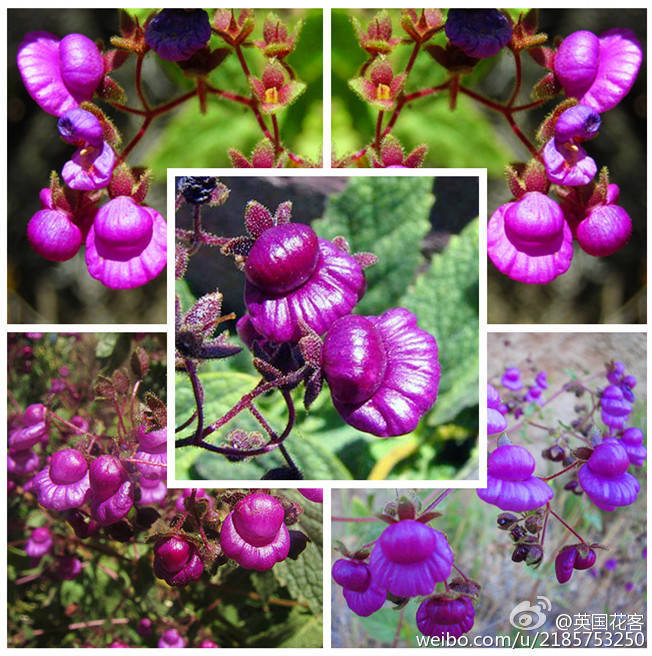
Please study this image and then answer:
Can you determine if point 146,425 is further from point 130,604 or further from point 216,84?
point 216,84

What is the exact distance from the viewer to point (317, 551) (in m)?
0.84

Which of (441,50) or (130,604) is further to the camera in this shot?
(130,604)

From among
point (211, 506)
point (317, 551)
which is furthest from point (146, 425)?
point (317, 551)

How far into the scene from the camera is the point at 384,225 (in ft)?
3.00

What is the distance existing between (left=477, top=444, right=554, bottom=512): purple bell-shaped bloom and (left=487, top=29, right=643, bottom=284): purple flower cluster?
0.18m

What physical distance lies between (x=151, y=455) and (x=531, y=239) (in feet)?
1.48

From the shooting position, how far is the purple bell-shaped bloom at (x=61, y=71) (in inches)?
29.7

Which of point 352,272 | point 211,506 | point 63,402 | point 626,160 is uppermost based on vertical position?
point 626,160

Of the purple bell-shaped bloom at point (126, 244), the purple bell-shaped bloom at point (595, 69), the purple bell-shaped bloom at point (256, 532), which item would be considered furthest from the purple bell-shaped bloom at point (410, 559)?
the purple bell-shaped bloom at point (595, 69)

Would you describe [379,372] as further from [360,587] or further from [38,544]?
[38,544]

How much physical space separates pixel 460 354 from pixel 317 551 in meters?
0.29

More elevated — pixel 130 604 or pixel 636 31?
pixel 636 31

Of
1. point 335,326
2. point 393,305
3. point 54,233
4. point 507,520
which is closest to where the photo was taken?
point 335,326

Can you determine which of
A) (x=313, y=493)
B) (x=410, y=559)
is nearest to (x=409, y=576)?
(x=410, y=559)
